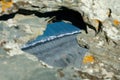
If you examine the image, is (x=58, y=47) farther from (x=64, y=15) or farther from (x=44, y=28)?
(x=64, y=15)

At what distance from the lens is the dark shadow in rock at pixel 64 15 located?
324cm

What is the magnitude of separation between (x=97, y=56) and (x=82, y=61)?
0.15 meters

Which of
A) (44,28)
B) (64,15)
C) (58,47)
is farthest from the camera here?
(64,15)

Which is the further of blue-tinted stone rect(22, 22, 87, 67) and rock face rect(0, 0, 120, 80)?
blue-tinted stone rect(22, 22, 87, 67)

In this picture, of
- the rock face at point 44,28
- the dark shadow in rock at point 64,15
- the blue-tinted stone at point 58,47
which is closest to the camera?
the rock face at point 44,28

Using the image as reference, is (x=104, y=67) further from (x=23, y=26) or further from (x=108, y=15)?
(x=23, y=26)

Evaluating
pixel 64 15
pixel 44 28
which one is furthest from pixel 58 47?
pixel 64 15

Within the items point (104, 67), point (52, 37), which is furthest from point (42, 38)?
point (104, 67)

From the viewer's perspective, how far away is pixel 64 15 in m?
3.45

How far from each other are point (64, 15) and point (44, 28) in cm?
29

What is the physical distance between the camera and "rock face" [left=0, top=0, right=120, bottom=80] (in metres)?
2.87

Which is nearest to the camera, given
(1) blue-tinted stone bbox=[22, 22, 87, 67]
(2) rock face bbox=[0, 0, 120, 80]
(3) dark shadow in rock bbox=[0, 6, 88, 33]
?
(2) rock face bbox=[0, 0, 120, 80]

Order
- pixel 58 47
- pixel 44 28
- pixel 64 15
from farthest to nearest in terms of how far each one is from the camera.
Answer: pixel 64 15 < pixel 44 28 < pixel 58 47

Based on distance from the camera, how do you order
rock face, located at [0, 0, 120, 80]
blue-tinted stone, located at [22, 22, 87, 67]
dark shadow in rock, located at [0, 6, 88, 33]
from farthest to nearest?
1. dark shadow in rock, located at [0, 6, 88, 33]
2. blue-tinted stone, located at [22, 22, 87, 67]
3. rock face, located at [0, 0, 120, 80]
